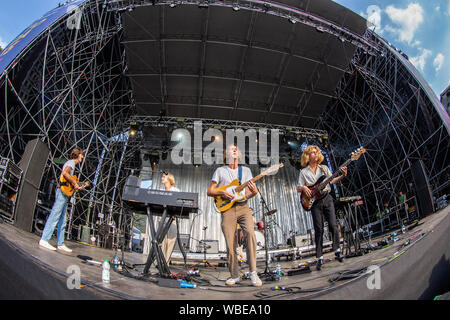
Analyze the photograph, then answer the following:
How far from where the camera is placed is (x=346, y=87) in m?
11.3

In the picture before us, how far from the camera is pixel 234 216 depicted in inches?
114

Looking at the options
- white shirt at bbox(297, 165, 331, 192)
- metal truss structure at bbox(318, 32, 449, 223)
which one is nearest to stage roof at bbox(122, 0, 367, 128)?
metal truss structure at bbox(318, 32, 449, 223)

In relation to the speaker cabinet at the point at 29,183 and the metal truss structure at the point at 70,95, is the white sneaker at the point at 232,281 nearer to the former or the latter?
the speaker cabinet at the point at 29,183

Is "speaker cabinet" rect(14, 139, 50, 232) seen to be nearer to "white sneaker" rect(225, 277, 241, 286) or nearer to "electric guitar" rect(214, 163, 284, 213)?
"electric guitar" rect(214, 163, 284, 213)

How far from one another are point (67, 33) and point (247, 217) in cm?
932

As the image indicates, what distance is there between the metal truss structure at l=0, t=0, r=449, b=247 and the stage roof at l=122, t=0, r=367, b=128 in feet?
1.51

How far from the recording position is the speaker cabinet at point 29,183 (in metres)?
4.80

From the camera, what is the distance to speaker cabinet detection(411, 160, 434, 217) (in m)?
7.16

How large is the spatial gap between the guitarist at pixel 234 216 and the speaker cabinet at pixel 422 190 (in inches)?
292

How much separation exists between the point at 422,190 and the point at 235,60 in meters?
8.45

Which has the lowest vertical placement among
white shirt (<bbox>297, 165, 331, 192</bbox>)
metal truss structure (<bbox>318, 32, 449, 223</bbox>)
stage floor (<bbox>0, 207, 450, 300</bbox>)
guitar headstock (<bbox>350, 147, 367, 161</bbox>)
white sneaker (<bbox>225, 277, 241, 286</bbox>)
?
white sneaker (<bbox>225, 277, 241, 286</bbox>)

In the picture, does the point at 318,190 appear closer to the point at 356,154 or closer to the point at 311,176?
the point at 311,176
